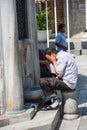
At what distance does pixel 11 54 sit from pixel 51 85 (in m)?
1.00

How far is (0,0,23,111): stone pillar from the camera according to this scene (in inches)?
277

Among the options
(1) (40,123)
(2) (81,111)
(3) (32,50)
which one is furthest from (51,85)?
(3) (32,50)

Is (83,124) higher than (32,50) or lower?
lower

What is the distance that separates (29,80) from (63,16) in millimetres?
13648

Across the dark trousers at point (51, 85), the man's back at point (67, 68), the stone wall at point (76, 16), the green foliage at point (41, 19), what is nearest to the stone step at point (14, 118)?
the dark trousers at point (51, 85)

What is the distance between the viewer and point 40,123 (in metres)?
7.01

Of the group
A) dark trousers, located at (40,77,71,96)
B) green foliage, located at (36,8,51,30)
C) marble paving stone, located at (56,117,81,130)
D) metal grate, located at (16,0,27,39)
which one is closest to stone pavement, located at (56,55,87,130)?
marble paving stone, located at (56,117,81,130)

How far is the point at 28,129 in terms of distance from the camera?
6.79 m

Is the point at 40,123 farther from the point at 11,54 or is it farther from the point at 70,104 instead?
the point at 11,54

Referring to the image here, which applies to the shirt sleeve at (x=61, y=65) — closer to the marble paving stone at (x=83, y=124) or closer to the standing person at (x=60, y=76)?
the standing person at (x=60, y=76)

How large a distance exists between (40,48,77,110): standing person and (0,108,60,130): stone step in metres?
0.36

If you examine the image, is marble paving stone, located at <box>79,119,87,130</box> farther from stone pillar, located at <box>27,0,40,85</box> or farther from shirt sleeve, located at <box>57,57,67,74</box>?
stone pillar, located at <box>27,0,40,85</box>

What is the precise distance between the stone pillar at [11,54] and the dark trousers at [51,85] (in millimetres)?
561

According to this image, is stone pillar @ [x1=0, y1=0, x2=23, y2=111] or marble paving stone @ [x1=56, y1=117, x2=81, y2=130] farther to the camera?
marble paving stone @ [x1=56, y1=117, x2=81, y2=130]
